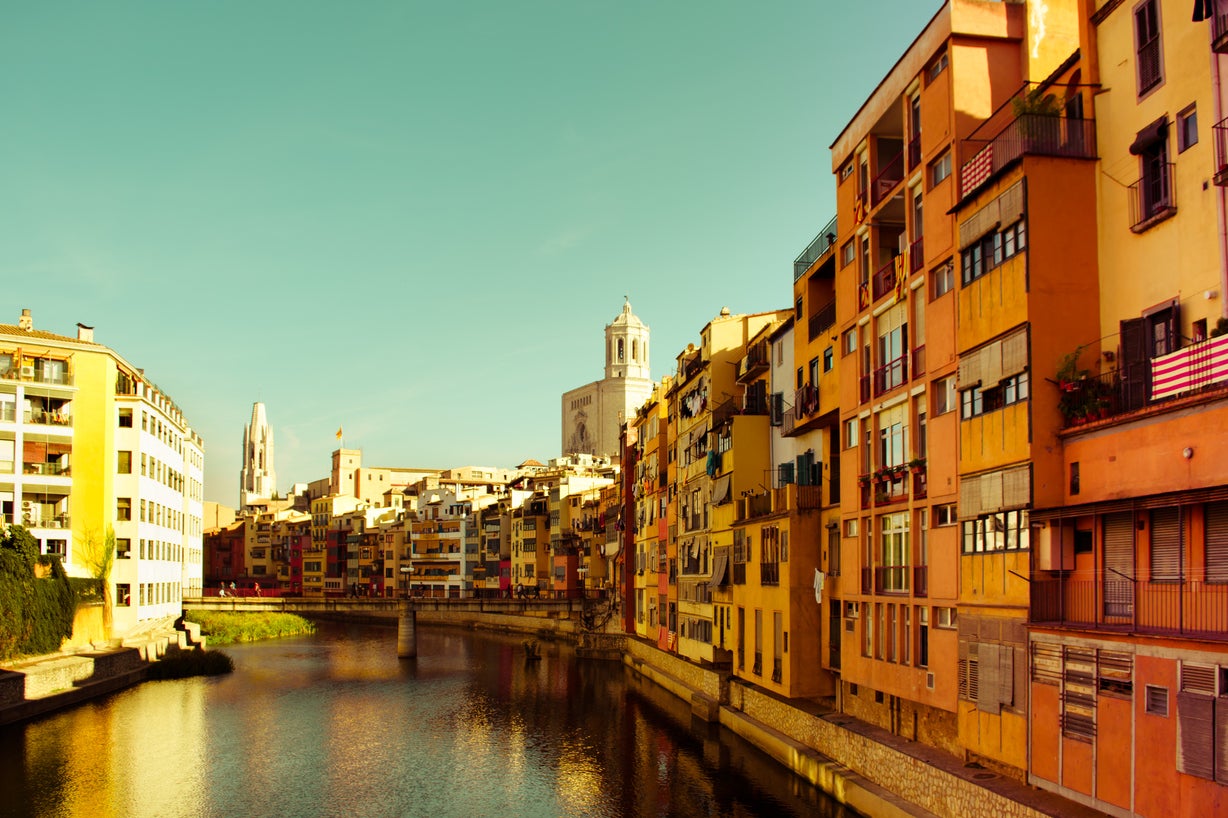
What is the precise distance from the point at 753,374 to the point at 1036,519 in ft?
90.2

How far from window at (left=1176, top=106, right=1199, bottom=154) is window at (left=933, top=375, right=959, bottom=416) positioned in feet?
27.6

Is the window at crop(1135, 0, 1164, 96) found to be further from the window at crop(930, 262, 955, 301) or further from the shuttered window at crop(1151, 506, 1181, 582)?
the shuttered window at crop(1151, 506, 1181, 582)

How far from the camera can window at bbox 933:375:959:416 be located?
28.2 meters

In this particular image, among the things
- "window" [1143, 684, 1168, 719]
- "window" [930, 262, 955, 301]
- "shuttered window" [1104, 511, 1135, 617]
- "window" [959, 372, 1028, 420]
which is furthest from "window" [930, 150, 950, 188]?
"window" [1143, 684, 1168, 719]

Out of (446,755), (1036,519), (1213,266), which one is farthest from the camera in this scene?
(446,755)

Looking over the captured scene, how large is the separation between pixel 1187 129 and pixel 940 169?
8.72 meters

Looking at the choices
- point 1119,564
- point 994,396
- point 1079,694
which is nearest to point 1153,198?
point 994,396

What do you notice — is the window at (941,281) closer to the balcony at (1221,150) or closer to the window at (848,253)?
the window at (848,253)

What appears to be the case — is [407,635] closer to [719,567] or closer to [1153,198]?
[719,567]

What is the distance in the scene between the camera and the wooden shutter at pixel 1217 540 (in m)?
18.9

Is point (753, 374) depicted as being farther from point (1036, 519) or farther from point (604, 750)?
point (1036, 519)

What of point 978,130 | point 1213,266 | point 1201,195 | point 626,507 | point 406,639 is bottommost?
point 406,639

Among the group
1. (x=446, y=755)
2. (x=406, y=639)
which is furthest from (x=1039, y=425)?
(x=406, y=639)

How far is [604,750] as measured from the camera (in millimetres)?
46250
